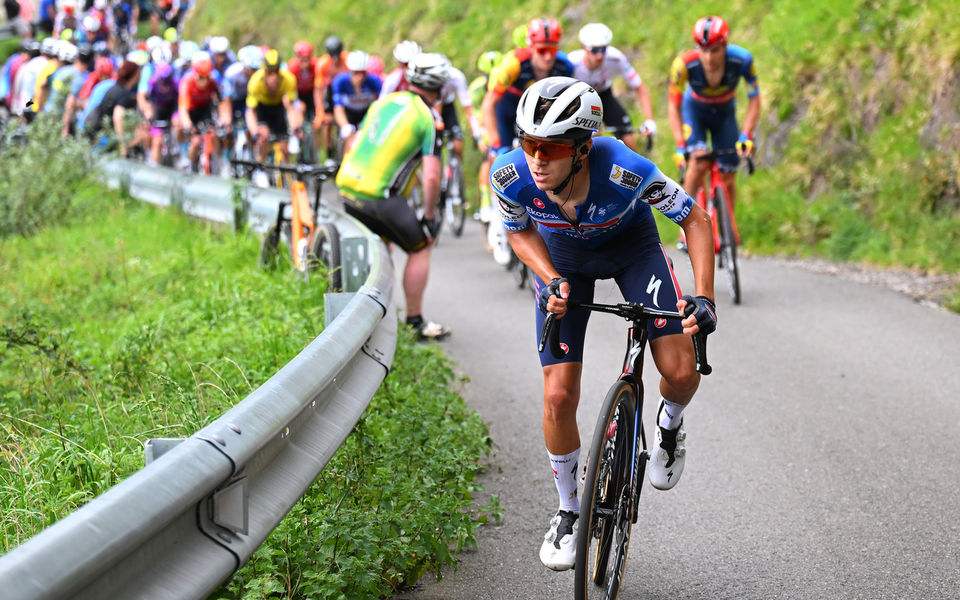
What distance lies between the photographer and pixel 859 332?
8789 mm

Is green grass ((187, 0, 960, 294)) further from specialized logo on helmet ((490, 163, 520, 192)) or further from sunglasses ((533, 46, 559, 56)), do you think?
specialized logo on helmet ((490, 163, 520, 192))

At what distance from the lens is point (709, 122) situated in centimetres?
1093

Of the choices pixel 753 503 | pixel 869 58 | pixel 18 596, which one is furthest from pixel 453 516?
pixel 869 58

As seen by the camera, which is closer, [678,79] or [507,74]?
[678,79]

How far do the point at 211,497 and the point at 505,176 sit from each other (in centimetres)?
201

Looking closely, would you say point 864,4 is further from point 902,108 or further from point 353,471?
point 353,471

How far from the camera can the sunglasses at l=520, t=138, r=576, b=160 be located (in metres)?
4.03

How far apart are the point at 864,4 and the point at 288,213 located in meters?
8.89

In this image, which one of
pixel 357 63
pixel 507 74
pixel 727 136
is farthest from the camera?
pixel 357 63

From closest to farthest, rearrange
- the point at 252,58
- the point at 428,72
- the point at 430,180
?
1. the point at 428,72
2. the point at 430,180
3. the point at 252,58

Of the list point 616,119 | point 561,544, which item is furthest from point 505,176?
point 616,119

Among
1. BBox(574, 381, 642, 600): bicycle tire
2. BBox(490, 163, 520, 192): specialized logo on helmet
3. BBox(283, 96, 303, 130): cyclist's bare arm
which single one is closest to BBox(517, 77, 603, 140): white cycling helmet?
BBox(490, 163, 520, 192): specialized logo on helmet

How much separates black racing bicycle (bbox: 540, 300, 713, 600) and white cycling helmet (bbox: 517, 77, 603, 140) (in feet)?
1.98

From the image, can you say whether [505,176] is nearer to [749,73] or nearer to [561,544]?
[561,544]
